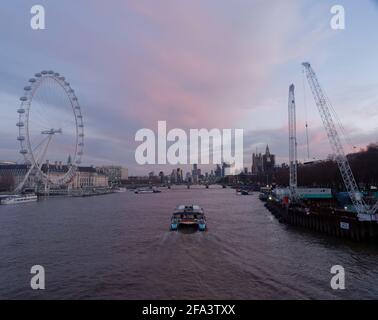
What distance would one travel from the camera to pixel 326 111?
3606cm

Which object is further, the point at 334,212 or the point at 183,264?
the point at 334,212

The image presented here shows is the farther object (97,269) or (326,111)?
(326,111)

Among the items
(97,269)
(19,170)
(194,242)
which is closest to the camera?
(97,269)

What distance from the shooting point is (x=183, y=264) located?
52.9ft

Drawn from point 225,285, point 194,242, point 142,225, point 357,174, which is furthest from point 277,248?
point 357,174

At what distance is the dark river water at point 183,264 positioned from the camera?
12.4 meters

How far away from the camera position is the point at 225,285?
1290 cm

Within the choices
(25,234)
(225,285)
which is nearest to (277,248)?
(225,285)

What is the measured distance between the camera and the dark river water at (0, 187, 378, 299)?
12.4 metres

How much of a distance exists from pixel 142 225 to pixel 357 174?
42577mm
